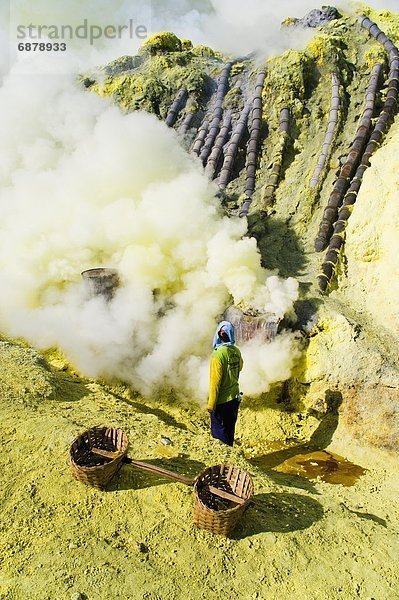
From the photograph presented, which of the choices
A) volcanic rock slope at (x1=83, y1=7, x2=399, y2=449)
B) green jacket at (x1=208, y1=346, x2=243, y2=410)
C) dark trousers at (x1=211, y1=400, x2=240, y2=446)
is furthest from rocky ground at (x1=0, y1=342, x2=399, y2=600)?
volcanic rock slope at (x1=83, y1=7, x2=399, y2=449)

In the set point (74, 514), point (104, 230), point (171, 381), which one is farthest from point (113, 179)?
point (74, 514)

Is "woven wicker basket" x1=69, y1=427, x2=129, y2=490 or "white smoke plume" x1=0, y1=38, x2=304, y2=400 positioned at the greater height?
"white smoke plume" x1=0, y1=38, x2=304, y2=400

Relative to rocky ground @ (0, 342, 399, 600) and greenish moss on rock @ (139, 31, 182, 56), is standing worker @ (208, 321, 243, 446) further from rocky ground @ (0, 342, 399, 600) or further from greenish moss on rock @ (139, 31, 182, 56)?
greenish moss on rock @ (139, 31, 182, 56)

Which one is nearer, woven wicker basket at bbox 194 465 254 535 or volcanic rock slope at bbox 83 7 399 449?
woven wicker basket at bbox 194 465 254 535

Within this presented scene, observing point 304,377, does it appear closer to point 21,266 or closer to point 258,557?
point 258,557

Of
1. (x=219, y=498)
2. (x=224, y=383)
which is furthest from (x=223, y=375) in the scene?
(x=219, y=498)

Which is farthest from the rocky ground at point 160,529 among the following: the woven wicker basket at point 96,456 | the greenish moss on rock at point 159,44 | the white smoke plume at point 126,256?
the greenish moss on rock at point 159,44

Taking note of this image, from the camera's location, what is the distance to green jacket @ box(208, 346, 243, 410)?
13.8ft

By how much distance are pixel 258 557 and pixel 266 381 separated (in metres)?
2.95

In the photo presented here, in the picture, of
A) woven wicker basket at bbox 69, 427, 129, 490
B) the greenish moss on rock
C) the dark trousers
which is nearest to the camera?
woven wicker basket at bbox 69, 427, 129, 490

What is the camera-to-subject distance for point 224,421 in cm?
448

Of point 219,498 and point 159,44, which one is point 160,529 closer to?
point 219,498

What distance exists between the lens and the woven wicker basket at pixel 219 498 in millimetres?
2787

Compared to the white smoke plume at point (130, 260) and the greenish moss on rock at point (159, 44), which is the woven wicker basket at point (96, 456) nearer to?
the white smoke plume at point (130, 260)
